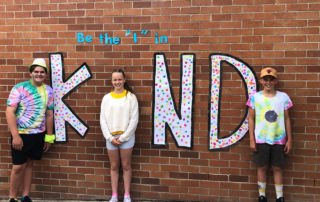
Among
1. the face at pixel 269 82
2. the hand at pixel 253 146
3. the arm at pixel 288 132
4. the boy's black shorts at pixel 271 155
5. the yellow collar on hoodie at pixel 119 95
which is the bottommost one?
the boy's black shorts at pixel 271 155

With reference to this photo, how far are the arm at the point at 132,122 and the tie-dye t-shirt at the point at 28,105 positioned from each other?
1.08m

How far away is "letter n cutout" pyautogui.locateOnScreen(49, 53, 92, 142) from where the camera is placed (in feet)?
13.0

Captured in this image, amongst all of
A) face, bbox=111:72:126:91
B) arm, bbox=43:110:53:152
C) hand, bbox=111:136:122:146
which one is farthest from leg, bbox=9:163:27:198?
face, bbox=111:72:126:91

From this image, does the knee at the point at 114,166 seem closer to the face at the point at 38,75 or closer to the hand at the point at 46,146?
the hand at the point at 46,146

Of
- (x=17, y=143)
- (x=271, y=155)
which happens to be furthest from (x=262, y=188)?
(x=17, y=143)

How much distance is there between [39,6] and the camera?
3959 mm

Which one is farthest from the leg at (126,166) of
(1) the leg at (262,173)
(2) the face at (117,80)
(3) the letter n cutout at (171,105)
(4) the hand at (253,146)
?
(1) the leg at (262,173)

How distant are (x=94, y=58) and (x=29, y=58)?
891 mm

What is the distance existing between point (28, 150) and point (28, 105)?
557 millimetres

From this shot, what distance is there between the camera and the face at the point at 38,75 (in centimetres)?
367

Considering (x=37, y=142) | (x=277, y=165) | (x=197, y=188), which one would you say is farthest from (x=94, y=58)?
(x=277, y=165)

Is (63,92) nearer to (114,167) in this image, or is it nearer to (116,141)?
(116,141)

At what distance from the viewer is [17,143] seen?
364cm

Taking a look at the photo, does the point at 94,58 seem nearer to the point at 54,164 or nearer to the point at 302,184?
the point at 54,164
